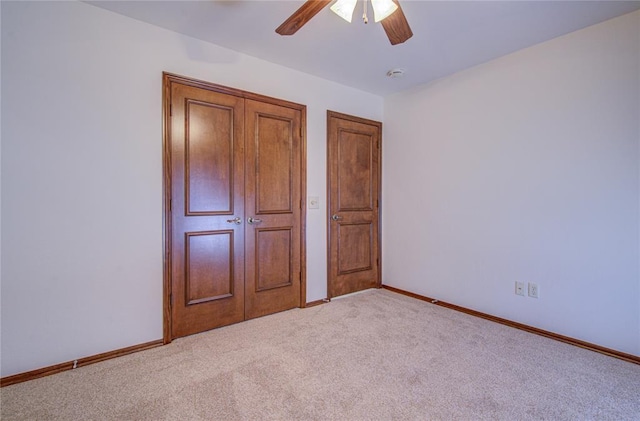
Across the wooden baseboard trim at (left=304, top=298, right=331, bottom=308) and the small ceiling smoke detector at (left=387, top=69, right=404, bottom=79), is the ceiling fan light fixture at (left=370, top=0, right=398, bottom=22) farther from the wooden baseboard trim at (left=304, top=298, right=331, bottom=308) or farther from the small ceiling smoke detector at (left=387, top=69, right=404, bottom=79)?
the wooden baseboard trim at (left=304, top=298, right=331, bottom=308)

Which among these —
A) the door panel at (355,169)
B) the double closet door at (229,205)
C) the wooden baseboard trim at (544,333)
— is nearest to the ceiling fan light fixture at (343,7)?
the double closet door at (229,205)

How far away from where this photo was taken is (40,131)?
195 centimetres

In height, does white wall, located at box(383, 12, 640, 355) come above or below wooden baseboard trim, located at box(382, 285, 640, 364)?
above

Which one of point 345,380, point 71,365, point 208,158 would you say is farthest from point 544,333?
point 71,365

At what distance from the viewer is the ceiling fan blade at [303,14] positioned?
60.8 inches

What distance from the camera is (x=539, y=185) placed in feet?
8.51

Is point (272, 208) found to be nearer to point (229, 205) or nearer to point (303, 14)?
point (229, 205)

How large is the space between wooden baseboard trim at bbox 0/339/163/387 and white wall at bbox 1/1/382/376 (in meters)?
0.03

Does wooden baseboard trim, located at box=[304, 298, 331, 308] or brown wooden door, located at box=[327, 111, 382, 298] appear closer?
wooden baseboard trim, located at box=[304, 298, 331, 308]

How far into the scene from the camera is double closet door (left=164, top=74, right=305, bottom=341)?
2447mm

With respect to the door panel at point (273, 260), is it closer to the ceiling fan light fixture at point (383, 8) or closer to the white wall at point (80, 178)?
the white wall at point (80, 178)

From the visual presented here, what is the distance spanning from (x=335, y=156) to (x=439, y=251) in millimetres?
1565

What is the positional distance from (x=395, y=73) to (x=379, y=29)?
0.88 m

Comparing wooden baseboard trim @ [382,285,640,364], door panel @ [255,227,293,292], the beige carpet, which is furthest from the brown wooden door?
the beige carpet
